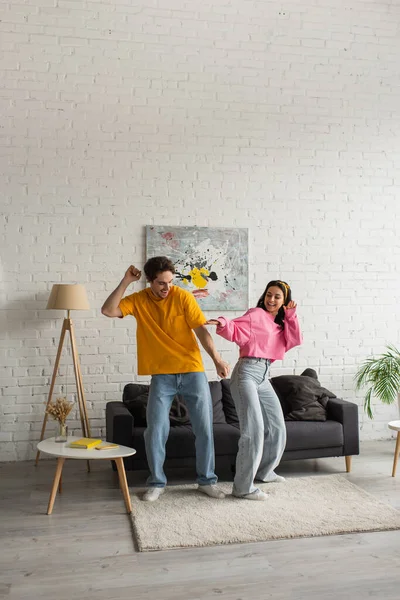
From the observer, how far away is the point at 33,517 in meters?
4.17

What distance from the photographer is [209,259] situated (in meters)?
6.04

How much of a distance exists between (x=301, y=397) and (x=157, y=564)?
2.33 m

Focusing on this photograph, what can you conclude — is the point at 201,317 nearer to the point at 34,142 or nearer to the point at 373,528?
the point at 373,528

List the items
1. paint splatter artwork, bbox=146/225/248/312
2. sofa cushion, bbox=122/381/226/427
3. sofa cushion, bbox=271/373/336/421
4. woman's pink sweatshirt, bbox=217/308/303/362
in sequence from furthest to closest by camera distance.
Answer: paint splatter artwork, bbox=146/225/248/312 < sofa cushion, bbox=271/373/336/421 < sofa cushion, bbox=122/381/226/427 < woman's pink sweatshirt, bbox=217/308/303/362

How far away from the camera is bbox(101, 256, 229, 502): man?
450 cm

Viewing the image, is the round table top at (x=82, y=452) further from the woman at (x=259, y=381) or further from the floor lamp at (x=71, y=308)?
the floor lamp at (x=71, y=308)

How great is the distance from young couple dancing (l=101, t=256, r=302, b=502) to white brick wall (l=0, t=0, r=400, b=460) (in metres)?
1.40

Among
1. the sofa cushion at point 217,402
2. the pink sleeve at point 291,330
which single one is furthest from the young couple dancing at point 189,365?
the sofa cushion at point 217,402

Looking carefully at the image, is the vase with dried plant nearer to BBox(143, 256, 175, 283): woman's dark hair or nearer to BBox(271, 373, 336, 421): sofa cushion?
BBox(143, 256, 175, 283): woman's dark hair

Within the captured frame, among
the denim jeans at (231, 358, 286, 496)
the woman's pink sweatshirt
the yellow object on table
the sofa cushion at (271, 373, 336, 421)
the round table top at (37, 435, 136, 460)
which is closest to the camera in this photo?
the round table top at (37, 435, 136, 460)

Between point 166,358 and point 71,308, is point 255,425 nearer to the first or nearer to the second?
point 166,358

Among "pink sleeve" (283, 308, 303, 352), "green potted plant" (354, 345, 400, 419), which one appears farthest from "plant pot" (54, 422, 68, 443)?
"green potted plant" (354, 345, 400, 419)

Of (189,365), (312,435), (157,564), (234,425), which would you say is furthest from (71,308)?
(157,564)

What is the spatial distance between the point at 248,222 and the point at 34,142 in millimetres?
2027
